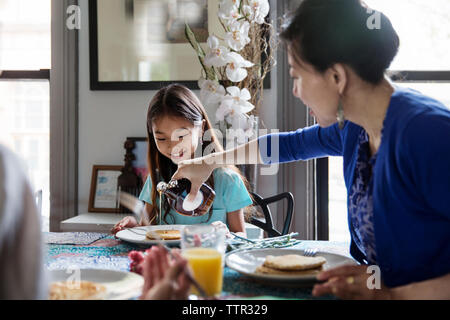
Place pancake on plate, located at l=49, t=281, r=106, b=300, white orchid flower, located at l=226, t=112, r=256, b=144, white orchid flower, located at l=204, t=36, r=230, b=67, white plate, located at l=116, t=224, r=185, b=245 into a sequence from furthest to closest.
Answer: white orchid flower, located at l=226, t=112, r=256, b=144
white orchid flower, located at l=204, t=36, r=230, b=67
white plate, located at l=116, t=224, r=185, b=245
pancake on plate, located at l=49, t=281, r=106, b=300

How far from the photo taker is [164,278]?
705mm

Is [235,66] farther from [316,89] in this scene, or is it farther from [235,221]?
[316,89]

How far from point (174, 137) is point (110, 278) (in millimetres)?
900

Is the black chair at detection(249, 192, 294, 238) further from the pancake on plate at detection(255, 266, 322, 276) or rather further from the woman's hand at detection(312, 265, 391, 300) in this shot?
the woman's hand at detection(312, 265, 391, 300)

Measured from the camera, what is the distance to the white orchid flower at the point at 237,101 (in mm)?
2107

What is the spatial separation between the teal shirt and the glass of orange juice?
0.94m

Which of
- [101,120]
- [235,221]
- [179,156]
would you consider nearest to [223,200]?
[235,221]

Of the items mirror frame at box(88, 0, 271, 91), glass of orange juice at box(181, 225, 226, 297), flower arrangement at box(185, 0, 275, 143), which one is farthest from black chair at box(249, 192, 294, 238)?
glass of orange juice at box(181, 225, 226, 297)

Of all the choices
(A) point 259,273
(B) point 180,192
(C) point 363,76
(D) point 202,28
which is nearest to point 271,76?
(D) point 202,28

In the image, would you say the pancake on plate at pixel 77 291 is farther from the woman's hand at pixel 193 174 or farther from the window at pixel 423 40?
the window at pixel 423 40

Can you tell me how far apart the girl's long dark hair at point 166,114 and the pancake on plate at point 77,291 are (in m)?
0.94

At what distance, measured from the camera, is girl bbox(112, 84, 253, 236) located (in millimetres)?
1780

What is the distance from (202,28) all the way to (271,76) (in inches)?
19.6
